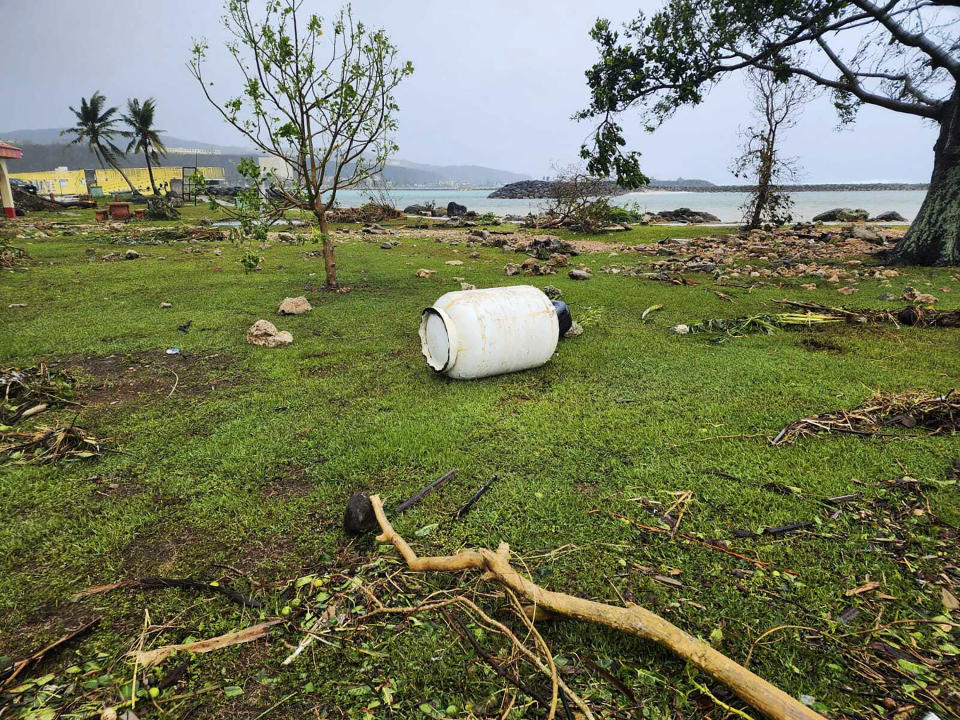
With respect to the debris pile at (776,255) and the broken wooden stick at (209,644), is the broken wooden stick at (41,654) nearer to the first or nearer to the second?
the broken wooden stick at (209,644)

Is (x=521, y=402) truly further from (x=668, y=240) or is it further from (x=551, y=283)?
(x=668, y=240)

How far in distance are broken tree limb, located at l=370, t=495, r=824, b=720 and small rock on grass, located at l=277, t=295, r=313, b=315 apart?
5.27m

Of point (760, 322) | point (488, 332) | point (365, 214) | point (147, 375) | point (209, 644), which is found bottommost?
point (209, 644)

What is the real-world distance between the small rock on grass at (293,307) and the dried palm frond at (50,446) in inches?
143

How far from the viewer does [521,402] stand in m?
4.14

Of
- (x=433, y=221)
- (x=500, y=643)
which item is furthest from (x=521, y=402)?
(x=433, y=221)

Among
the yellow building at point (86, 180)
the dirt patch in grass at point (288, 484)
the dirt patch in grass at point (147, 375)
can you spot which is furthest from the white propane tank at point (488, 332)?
the yellow building at point (86, 180)

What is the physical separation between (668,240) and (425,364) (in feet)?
40.1

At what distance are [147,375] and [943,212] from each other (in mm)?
14549

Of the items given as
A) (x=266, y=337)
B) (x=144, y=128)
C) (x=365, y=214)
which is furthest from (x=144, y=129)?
(x=266, y=337)

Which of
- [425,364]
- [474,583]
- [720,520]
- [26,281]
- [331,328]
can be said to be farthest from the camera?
[26,281]

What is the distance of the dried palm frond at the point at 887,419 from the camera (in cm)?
338

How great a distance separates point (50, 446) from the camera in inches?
129

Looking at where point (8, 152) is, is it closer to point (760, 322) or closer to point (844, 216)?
point (760, 322)
